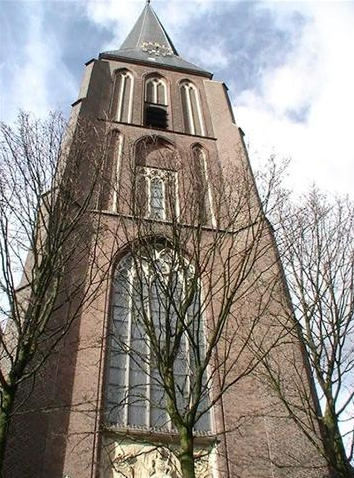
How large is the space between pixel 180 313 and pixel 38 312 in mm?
1778

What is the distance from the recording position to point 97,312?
11.0 meters

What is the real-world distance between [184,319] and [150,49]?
21.9m

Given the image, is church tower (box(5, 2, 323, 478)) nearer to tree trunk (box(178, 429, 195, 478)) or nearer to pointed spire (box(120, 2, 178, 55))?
tree trunk (box(178, 429, 195, 478))

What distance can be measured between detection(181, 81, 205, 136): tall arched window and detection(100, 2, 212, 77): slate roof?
139 cm

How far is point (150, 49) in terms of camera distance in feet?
87.6

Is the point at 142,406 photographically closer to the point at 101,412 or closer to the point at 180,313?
the point at 101,412

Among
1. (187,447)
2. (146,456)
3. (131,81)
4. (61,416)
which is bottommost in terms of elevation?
(187,447)

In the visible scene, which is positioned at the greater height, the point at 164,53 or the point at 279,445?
the point at 164,53

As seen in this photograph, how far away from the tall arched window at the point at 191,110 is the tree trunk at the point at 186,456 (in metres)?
13.9

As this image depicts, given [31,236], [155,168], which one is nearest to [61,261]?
[31,236]

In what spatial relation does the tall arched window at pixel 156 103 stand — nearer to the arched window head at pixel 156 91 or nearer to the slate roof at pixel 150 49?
the arched window head at pixel 156 91

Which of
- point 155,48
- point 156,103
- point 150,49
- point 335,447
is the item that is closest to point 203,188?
point 335,447

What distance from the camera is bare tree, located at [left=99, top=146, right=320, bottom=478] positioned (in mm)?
6977

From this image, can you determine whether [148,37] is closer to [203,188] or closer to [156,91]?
[156,91]
